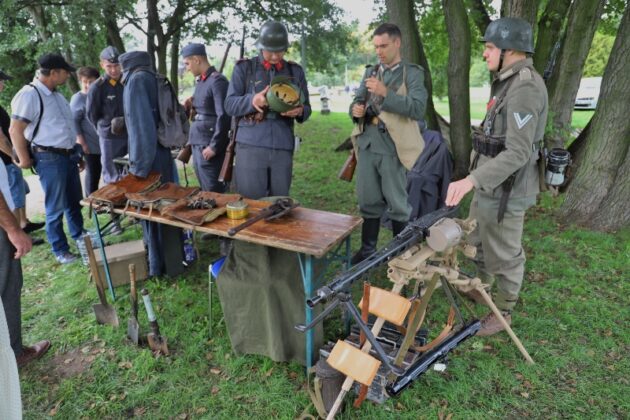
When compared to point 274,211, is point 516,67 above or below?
above

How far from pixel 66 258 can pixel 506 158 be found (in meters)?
4.62

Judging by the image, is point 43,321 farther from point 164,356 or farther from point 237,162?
point 237,162

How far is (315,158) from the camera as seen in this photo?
9281 millimetres

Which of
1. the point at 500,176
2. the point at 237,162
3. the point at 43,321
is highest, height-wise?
the point at 500,176

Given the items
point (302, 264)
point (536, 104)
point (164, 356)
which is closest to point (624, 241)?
point (536, 104)

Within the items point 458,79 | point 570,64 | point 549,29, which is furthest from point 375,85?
point 549,29

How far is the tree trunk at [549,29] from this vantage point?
6129 mm

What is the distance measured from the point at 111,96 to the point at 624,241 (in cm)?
620

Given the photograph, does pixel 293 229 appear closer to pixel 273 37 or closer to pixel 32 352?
pixel 273 37

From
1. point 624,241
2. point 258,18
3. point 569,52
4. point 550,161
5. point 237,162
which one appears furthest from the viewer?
point 258,18

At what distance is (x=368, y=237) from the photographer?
426 cm

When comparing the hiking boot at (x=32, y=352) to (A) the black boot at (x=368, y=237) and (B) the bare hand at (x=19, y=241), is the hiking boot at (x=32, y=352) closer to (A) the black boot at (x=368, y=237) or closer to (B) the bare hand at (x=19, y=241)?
(B) the bare hand at (x=19, y=241)

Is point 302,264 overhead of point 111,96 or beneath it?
beneath

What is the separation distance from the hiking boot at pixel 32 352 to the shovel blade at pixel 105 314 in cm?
41
